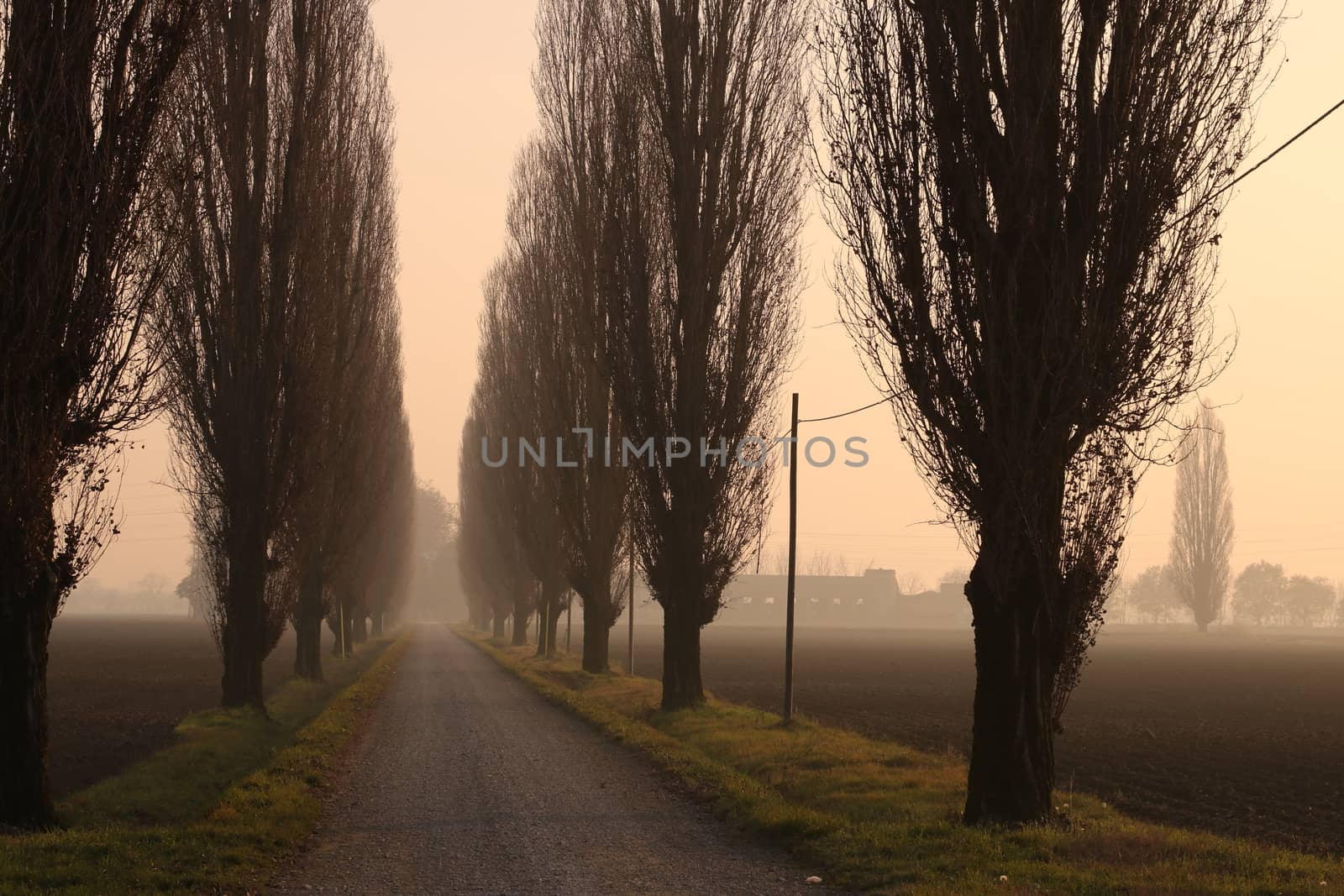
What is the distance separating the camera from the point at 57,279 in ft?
33.2

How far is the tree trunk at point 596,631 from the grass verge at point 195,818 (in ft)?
38.1

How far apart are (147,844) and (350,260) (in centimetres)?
2123

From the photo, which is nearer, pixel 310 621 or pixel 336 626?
pixel 310 621

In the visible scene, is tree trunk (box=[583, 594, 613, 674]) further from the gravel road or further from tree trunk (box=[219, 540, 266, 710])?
the gravel road

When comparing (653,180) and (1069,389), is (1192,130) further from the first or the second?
(653,180)

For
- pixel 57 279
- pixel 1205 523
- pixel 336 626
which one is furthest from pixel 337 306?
pixel 1205 523

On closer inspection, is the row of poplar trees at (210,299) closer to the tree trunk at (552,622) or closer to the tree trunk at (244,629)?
the tree trunk at (244,629)

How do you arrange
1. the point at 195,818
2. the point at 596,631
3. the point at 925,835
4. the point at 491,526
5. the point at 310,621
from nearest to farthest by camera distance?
the point at 925,835, the point at 195,818, the point at 310,621, the point at 596,631, the point at 491,526

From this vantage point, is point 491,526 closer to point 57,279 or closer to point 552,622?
point 552,622

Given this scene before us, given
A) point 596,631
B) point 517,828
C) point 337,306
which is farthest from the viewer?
point 596,631

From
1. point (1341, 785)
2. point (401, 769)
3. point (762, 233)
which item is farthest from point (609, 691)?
point (1341, 785)

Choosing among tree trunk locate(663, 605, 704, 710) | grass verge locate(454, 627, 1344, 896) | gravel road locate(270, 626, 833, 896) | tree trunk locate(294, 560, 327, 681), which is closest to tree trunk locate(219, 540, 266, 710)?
gravel road locate(270, 626, 833, 896)

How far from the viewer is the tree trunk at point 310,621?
29734 mm

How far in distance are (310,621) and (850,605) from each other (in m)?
157
